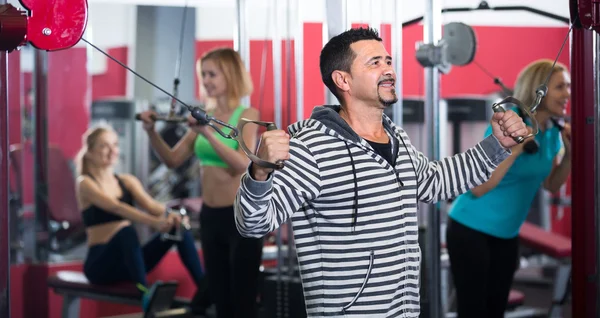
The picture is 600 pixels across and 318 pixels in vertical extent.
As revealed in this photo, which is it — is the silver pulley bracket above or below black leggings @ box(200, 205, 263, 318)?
above

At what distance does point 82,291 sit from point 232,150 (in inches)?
67.0

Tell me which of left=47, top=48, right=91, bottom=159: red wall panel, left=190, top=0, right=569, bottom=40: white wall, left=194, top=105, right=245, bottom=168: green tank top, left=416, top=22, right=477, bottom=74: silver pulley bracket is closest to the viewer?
left=416, top=22, right=477, bottom=74: silver pulley bracket

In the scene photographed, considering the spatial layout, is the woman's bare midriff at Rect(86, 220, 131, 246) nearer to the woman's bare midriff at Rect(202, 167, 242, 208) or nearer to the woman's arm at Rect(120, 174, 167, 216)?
the woman's arm at Rect(120, 174, 167, 216)

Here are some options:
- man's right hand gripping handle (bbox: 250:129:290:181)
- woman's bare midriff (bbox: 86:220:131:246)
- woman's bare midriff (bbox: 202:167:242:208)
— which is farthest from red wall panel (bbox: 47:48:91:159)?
man's right hand gripping handle (bbox: 250:129:290:181)

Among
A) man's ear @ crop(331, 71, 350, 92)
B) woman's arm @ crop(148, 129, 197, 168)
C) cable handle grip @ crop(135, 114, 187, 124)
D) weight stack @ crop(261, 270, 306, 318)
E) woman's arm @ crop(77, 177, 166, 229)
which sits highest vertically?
man's ear @ crop(331, 71, 350, 92)

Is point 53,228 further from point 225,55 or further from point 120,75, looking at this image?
point 225,55

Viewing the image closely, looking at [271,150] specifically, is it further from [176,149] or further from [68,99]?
[68,99]

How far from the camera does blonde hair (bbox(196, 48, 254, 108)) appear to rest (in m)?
3.48

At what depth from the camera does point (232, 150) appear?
3.29 m

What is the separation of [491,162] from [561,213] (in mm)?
4311

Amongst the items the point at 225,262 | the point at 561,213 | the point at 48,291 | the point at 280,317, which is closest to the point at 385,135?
the point at 225,262

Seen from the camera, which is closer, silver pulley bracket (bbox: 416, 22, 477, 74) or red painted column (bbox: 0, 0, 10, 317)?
red painted column (bbox: 0, 0, 10, 317)

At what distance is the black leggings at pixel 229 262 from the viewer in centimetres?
329

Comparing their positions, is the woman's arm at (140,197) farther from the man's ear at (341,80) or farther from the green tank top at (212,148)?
the man's ear at (341,80)
